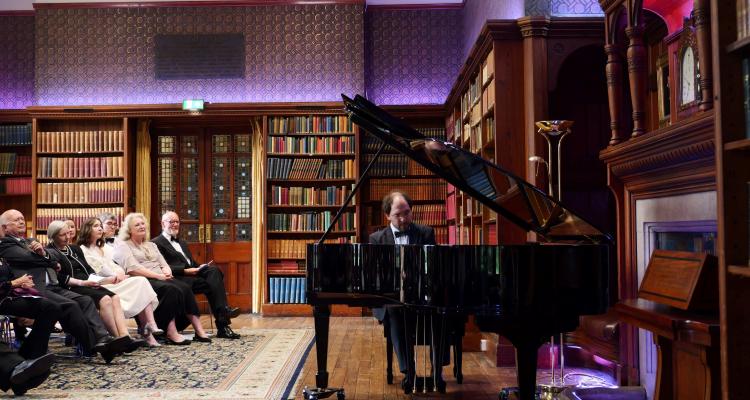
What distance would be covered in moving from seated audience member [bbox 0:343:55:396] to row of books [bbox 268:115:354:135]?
507 centimetres

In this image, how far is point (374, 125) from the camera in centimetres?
369

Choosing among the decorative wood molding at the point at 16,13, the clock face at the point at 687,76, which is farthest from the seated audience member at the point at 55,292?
the decorative wood molding at the point at 16,13

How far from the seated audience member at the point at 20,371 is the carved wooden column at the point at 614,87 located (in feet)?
10.9

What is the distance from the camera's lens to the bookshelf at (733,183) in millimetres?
2412

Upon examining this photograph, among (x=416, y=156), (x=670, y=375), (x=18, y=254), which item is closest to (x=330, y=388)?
(x=416, y=156)

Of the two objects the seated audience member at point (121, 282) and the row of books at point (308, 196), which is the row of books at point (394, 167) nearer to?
the row of books at point (308, 196)

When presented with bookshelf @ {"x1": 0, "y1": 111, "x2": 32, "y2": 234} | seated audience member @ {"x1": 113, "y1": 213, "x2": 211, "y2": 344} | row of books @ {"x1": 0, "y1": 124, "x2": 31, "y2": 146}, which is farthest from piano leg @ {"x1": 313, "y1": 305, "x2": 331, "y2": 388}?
row of books @ {"x1": 0, "y1": 124, "x2": 31, "y2": 146}

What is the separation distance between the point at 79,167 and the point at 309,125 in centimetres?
275

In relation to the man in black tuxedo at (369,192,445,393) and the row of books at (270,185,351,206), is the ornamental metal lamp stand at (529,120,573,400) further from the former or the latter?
the row of books at (270,185,351,206)

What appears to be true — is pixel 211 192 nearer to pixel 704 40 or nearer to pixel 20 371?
pixel 20 371

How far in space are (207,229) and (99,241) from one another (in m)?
2.95

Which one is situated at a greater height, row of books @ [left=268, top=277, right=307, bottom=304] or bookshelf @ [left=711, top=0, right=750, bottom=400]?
bookshelf @ [left=711, top=0, right=750, bottom=400]

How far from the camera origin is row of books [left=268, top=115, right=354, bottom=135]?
29.4ft

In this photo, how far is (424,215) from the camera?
357 inches
